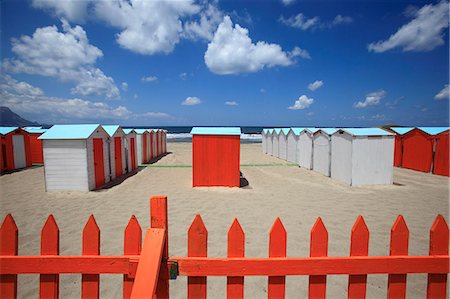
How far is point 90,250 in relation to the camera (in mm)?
1818

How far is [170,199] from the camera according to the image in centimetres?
872

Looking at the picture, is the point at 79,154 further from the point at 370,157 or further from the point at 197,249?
the point at 370,157

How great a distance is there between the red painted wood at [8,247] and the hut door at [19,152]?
18160 mm

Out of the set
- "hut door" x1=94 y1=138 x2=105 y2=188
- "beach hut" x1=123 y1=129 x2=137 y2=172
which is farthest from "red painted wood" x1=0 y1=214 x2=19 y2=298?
"beach hut" x1=123 y1=129 x2=137 y2=172

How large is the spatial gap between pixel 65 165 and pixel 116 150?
3.22m

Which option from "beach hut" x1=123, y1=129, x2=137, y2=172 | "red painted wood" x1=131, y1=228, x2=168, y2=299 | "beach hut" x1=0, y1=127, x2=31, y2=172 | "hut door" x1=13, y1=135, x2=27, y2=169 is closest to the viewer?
"red painted wood" x1=131, y1=228, x2=168, y2=299

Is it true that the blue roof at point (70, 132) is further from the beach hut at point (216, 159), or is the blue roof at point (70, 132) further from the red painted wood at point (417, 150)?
the red painted wood at point (417, 150)

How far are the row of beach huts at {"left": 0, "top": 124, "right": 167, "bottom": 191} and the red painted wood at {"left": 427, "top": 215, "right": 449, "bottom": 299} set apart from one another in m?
11.0

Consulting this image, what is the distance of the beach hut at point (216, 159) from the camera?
10.5m

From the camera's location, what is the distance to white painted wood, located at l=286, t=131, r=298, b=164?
19094 mm

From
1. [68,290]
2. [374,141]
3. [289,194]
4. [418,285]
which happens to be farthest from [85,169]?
[374,141]

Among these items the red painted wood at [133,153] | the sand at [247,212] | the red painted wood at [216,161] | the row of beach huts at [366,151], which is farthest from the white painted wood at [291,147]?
the red painted wood at [133,153]

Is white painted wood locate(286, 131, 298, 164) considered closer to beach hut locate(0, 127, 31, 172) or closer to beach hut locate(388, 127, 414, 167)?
beach hut locate(388, 127, 414, 167)

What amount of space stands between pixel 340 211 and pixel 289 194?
232 cm
